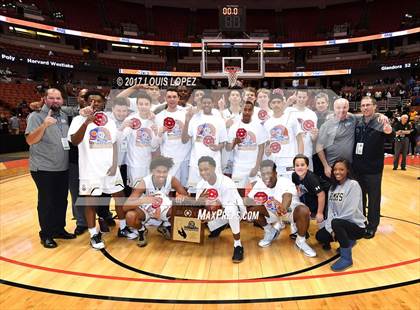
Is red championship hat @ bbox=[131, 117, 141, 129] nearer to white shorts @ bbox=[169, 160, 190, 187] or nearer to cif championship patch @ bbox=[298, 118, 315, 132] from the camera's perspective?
white shorts @ bbox=[169, 160, 190, 187]

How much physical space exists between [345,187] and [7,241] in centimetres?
432

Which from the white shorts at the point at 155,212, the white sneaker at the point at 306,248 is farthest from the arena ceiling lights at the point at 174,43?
the white sneaker at the point at 306,248

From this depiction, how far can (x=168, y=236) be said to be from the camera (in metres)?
4.55

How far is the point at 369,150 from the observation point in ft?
14.0

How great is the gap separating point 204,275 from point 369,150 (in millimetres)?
2543

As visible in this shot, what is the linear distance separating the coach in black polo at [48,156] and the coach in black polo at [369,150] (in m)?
3.70

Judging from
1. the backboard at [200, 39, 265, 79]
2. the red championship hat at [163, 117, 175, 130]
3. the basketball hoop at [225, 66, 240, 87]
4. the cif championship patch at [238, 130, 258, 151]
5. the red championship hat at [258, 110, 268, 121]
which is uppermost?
the backboard at [200, 39, 265, 79]

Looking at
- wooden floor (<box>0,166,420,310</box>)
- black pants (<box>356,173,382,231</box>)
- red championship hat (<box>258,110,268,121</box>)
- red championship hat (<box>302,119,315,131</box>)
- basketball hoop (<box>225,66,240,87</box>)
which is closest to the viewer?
wooden floor (<box>0,166,420,310</box>)

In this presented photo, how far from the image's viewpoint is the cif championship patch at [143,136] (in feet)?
14.7

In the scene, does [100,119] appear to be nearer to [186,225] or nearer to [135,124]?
[135,124]

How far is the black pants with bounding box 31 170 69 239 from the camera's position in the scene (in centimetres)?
420

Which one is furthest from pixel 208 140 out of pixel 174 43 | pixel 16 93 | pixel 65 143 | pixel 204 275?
pixel 174 43

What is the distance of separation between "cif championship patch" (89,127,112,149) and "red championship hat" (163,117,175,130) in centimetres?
74

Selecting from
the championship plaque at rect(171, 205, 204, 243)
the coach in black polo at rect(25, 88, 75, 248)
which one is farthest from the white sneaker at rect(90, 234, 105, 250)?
the championship plaque at rect(171, 205, 204, 243)
